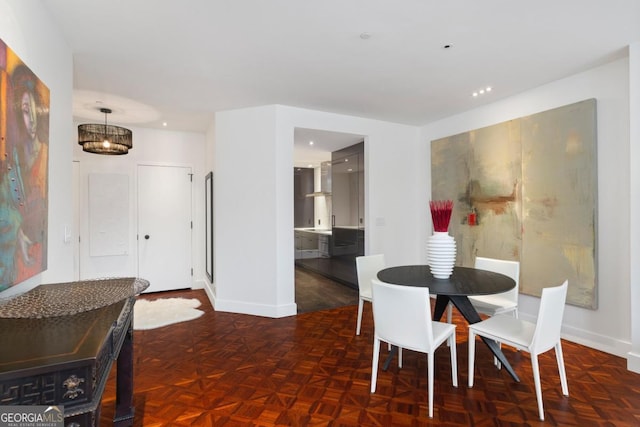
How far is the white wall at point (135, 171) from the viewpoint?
473 cm

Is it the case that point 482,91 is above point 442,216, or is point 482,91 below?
above

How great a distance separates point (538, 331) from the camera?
2012 mm

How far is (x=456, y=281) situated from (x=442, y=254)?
0.78 ft

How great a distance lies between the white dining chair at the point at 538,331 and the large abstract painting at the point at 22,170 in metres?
2.80

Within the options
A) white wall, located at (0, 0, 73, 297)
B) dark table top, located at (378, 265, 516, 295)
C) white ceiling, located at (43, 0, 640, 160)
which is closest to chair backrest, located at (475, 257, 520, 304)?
dark table top, located at (378, 265, 516, 295)

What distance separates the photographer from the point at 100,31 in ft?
7.72

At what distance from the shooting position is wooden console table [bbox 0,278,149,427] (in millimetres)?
921

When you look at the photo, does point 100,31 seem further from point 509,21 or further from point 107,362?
point 509,21

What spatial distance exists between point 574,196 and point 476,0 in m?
2.20

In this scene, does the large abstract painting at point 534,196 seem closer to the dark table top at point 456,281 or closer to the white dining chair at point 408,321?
the dark table top at point 456,281

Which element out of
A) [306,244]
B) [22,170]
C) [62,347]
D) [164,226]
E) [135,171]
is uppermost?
[135,171]

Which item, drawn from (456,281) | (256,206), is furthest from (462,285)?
(256,206)

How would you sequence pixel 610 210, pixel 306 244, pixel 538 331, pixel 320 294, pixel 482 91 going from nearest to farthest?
pixel 538 331 → pixel 610 210 → pixel 482 91 → pixel 320 294 → pixel 306 244

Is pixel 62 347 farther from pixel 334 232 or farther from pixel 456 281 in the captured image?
pixel 334 232
